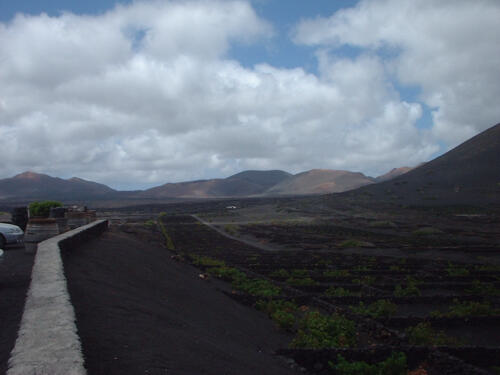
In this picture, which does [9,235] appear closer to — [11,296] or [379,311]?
[11,296]

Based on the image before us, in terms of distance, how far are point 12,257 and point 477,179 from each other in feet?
314

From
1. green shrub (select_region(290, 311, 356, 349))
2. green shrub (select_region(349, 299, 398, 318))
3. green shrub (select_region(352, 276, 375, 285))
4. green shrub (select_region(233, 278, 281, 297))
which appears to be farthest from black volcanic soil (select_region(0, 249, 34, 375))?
green shrub (select_region(352, 276, 375, 285))

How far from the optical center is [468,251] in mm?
33219

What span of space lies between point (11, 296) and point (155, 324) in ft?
8.56

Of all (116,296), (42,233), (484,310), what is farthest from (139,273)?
(484,310)

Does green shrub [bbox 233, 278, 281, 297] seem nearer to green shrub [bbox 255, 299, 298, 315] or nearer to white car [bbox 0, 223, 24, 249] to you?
green shrub [bbox 255, 299, 298, 315]

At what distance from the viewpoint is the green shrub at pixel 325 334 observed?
371 inches

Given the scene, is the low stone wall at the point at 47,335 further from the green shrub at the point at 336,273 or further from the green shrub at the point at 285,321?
the green shrub at the point at 336,273

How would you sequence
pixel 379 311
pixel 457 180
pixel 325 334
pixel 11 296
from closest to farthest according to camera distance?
pixel 11 296 → pixel 325 334 → pixel 379 311 → pixel 457 180

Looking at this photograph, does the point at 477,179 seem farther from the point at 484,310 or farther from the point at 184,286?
the point at 184,286

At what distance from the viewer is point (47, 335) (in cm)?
438

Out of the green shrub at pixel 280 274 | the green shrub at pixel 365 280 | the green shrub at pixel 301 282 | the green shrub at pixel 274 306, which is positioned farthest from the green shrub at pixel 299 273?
the green shrub at pixel 274 306

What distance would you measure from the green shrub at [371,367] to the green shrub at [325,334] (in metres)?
1.18

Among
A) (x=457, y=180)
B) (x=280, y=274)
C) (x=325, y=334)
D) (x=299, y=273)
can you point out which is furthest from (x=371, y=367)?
(x=457, y=180)
